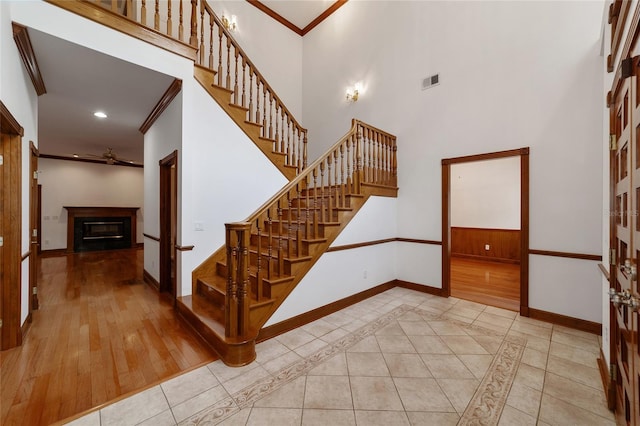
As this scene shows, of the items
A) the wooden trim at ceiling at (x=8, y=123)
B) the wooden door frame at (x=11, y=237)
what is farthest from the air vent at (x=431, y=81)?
the wooden door frame at (x=11, y=237)

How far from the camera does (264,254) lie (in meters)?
3.15

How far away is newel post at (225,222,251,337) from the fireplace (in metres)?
8.67

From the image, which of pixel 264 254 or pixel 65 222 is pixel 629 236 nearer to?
pixel 264 254

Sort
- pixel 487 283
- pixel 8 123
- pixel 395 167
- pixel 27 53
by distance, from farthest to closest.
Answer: pixel 487 283 → pixel 395 167 → pixel 27 53 → pixel 8 123

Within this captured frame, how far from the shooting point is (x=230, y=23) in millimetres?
5398

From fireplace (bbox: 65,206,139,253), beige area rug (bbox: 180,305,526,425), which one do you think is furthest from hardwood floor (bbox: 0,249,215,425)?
fireplace (bbox: 65,206,139,253)

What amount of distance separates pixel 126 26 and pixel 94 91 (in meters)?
1.24

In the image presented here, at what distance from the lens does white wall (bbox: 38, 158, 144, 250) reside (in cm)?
789

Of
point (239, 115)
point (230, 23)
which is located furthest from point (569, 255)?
point (230, 23)

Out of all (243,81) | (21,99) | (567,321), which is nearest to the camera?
(21,99)

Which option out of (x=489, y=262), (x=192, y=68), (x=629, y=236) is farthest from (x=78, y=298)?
(x=489, y=262)

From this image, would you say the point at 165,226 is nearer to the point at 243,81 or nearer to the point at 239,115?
the point at 239,115

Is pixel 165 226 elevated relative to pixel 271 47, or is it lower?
lower

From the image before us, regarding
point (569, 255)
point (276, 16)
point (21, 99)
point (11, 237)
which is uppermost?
point (276, 16)
